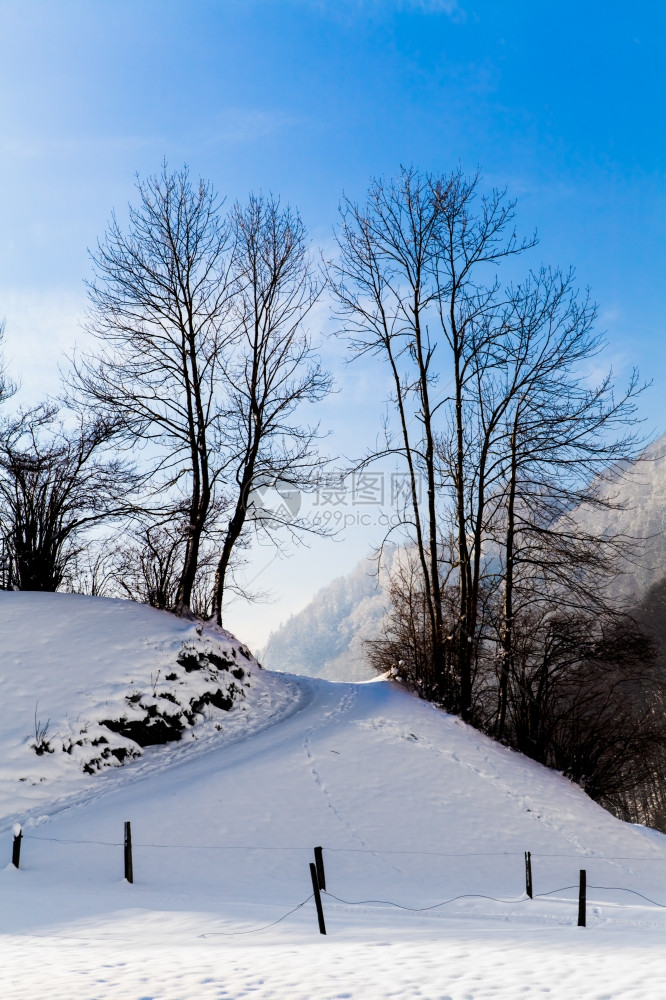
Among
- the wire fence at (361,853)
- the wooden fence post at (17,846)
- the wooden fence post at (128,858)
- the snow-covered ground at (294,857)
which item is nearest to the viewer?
the snow-covered ground at (294,857)

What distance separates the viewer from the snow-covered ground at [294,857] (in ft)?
17.6

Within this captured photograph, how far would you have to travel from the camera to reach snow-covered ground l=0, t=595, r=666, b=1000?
17.6 ft

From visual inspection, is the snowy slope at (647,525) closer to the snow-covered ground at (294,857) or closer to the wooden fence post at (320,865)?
the snow-covered ground at (294,857)

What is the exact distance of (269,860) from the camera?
32.5 ft

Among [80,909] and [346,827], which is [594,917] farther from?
[80,909]

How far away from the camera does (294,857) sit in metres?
10.0

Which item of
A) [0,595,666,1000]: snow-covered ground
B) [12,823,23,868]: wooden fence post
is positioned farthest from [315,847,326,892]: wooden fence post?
[12,823,23,868]: wooden fence post

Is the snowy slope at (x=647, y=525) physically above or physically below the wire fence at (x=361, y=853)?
above

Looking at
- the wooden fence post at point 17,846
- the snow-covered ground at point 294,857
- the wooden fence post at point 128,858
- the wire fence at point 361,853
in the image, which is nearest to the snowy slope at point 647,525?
the snow-covered ground at point 294,857

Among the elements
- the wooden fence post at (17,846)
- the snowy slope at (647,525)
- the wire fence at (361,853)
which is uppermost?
the snowy slope at (647,525)

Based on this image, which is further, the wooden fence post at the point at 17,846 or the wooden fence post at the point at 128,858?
the wooden fence post at the point at 17,846

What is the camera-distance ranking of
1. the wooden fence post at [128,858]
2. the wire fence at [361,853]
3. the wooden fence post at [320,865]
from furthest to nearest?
the wooden fence post at [128,858]
the wooden fence post at [320,865]
the wire fence at [361,853]

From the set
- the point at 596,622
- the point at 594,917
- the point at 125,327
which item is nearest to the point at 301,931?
the point at 594,917

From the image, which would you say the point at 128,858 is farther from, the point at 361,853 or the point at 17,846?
the point at 361,853
